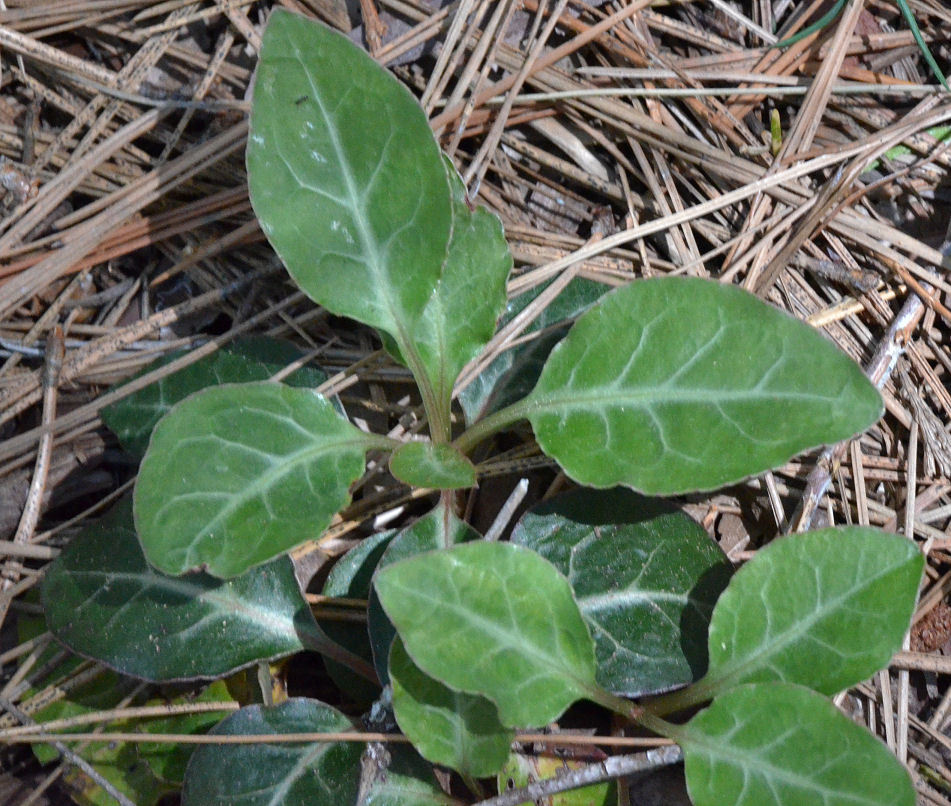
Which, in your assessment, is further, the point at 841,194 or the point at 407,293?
the point at 841,194

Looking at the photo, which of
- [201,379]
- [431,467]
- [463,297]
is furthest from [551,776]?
[201,379]

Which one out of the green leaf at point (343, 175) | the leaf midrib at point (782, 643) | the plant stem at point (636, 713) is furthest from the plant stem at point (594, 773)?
the green leaf at point (343, 175)

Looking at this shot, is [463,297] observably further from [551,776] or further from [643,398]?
[551,776]

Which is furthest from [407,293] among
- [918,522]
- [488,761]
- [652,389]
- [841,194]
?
[918,522]

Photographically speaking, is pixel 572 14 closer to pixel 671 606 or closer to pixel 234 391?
pixel 234 391

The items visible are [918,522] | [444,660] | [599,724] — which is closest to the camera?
[444,660]

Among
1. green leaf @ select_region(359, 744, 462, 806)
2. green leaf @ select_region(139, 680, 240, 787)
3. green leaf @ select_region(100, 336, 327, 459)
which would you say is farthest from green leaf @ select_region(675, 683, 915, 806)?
green leaf @ select_region(100, 336, 327, 459)

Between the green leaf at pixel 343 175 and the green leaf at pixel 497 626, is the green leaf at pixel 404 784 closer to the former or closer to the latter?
the green leaf at pixel 497 626

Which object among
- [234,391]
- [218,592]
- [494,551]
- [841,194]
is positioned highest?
[841,194]
